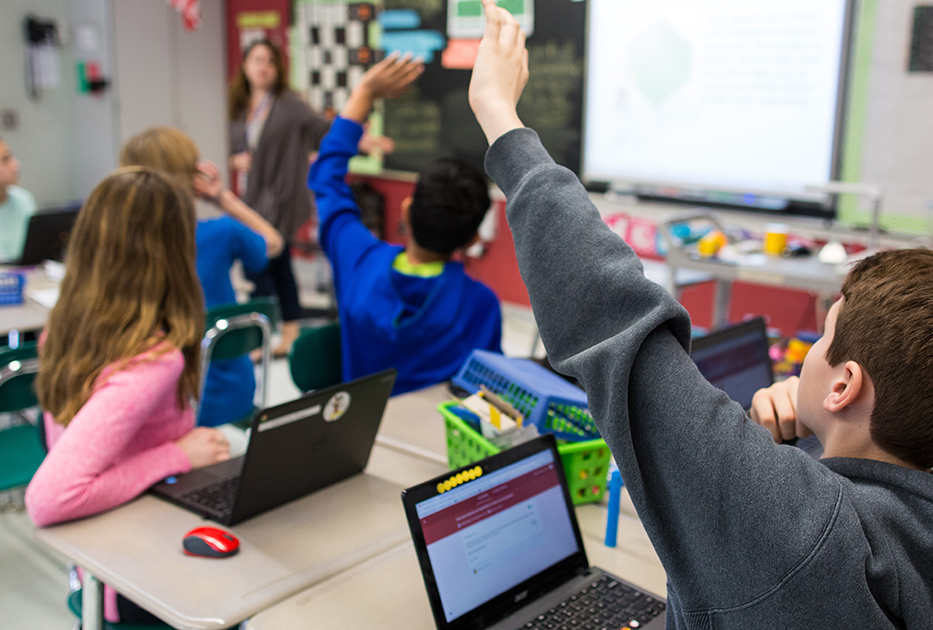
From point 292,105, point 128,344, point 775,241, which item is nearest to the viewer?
point 128,344

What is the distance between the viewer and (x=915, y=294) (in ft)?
2.25

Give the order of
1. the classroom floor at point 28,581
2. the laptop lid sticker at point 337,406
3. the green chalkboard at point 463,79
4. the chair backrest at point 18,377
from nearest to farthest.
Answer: the laptop lid sticker at point 337,406, the chair backrest at point 18,377, the classroom floor at point 28,581, the green chalkboard at point 463,79

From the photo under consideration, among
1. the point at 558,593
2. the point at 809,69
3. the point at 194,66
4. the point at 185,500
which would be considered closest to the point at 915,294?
the point at 558,593

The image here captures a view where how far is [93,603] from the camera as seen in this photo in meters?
1.22

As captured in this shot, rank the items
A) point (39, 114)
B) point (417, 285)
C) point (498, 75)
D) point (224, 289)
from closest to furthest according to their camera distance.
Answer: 1. point (498, 75)
2. point (417, 285)
3. point (224, 289)
4. point (39, 114)

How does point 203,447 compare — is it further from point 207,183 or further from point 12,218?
point 12,218

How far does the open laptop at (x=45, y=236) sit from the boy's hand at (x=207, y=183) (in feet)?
2.29

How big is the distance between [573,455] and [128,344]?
2.70 ft

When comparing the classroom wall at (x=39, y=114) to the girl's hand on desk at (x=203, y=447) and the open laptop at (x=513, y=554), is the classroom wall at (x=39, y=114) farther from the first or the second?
the open laptop at (x=513, y=554)

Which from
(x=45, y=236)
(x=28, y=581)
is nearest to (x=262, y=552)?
(x=28, y=581)

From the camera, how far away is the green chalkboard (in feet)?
14.6

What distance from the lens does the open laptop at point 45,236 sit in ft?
10.2

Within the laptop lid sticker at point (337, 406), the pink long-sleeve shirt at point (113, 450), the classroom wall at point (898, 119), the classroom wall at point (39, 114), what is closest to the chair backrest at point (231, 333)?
the pink long-sleeve shirt at point (113, 450)

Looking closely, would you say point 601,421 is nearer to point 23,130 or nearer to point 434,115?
point 434,115
